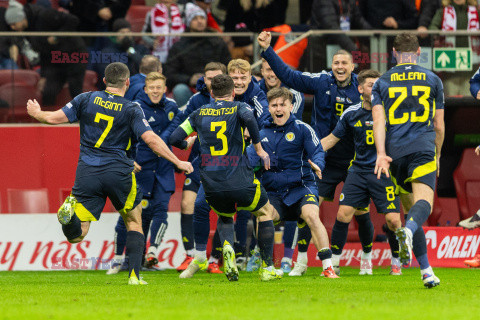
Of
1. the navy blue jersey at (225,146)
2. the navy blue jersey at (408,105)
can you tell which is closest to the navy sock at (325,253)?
the navy blue jersey at (225,146)

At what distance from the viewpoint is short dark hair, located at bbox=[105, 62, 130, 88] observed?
8703mm

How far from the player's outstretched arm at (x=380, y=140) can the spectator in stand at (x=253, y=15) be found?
7.17m

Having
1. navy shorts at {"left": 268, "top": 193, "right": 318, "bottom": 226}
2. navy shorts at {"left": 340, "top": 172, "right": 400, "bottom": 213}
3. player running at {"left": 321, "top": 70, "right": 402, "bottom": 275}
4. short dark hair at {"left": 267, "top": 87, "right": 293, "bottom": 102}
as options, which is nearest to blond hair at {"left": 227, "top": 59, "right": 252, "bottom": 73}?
short dark hair at {"left": 267, "top": 87, "right": 293, "bottom": 102}

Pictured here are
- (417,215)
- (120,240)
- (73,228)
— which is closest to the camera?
(417,215)

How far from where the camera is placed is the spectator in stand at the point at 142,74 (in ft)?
39.0

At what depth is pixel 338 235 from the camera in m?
10.6

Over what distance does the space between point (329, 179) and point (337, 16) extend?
3771 millimetres

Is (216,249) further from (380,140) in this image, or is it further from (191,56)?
(380,140)

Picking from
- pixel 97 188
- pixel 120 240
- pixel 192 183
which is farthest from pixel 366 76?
pixel 120 240

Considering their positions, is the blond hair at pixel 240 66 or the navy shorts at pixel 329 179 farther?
the navy shorts at pixel 329 179

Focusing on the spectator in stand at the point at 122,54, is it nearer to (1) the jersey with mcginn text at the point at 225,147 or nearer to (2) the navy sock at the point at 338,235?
(2) the navy sock at the point at 338,235

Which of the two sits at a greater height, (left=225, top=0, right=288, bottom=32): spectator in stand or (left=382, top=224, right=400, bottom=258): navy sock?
(left=225, top=0, right=288, bottom=32): spectator in stand

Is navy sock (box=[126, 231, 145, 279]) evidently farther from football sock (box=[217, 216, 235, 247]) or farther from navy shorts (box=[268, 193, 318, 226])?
navy shorts (box=[268, 193, 318, 226])

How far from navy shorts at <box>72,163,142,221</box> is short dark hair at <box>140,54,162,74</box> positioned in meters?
3.66
